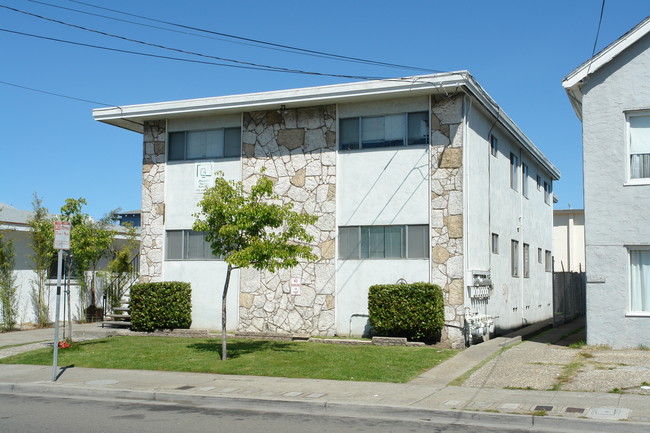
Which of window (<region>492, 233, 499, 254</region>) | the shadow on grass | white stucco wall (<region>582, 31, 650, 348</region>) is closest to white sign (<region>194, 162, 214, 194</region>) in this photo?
the shadow on grass

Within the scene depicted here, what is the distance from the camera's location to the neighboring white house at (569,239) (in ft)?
131

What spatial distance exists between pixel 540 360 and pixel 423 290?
3748 millimetres

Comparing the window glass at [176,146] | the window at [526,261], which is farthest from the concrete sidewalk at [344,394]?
Answer: the window at [526,261]

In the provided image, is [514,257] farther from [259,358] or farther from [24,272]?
[24,272]

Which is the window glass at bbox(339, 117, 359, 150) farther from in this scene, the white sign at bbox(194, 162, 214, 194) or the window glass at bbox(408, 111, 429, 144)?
the white sign at bbox(194, 162, 214, 194)

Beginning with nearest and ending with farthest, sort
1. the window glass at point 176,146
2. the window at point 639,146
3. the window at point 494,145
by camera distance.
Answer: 1. the window at point 639,146
2. the window at point 494,145
3. the window glass at point 176,146

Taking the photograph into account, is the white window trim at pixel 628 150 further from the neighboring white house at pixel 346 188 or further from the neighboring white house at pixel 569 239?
the neighboring white house at pixel 569 239

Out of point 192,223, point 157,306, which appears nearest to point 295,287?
point 192,223

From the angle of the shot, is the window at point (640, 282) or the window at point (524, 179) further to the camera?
the window at point (524, 179)

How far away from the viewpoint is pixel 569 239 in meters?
40.0

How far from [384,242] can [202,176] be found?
20.1 ft

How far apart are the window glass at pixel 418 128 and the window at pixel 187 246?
689 cm

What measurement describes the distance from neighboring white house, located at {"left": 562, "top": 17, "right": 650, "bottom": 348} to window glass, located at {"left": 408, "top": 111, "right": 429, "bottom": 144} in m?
3.94

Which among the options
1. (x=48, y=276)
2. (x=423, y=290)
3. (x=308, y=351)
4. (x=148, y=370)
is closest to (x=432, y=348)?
(x=423, y=290)
